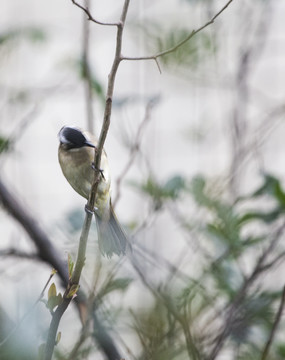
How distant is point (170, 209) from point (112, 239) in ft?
1.32

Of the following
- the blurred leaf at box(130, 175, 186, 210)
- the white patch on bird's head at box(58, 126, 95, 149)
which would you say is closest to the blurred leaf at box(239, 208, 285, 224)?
the blurred leaf at box(130, 175, 186, 210)

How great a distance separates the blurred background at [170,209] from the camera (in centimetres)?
92

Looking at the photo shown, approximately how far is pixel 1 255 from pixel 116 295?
269mm

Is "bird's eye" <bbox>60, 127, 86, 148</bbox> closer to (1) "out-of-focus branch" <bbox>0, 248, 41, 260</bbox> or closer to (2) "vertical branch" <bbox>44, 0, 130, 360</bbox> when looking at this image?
(1) "out-of-focus branch" <bbox>0, 248, 41, 260</bbox>

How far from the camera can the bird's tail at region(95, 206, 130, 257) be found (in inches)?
43.0

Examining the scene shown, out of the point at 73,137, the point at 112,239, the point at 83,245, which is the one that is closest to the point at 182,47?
the point at 73,137

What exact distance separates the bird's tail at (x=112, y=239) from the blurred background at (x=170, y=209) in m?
0.02

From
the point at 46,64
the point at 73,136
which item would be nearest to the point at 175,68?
the point at 73,136

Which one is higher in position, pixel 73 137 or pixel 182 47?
pixel 182 47

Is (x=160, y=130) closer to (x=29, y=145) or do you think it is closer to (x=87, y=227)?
(x=29, y=145)

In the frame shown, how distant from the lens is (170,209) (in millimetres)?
1520

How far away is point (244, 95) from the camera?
189 centimetres

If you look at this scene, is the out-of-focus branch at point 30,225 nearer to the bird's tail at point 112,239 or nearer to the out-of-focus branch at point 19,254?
the out-of-focus branch at point 19,254

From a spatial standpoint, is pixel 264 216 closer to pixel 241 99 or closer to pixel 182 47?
pixel 182 47
